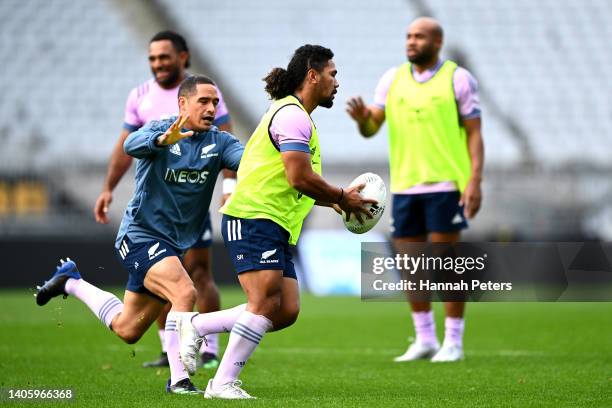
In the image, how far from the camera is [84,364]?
23.9 feet

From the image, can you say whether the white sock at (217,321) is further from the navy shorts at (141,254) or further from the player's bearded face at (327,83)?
the player's bearded face at (327,83)

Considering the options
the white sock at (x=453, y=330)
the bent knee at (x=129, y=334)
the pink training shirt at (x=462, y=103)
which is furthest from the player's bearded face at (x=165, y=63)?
the white sock at (x=453, y=330)

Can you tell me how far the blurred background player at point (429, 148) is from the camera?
773cm

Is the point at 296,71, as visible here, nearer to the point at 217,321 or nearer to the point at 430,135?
the point at 217,321

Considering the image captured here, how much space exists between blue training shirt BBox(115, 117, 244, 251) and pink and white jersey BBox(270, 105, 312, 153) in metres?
0.69

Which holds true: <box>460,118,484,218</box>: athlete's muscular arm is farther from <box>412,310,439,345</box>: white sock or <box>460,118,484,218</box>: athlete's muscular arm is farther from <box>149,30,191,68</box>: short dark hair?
<box>149,30,191,68</box>: short dark hair

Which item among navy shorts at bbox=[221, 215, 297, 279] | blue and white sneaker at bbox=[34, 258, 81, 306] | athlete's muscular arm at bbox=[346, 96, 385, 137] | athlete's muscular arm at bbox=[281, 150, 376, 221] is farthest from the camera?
athlete's muscular arm at bbox=[346, 96, 385, 137]

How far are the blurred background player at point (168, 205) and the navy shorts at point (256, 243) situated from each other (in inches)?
18.3

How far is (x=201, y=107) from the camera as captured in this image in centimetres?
573

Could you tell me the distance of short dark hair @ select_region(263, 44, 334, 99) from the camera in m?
5.32

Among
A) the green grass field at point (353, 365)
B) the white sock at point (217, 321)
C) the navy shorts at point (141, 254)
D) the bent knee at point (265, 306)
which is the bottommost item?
the green grass field at point (353, 365)

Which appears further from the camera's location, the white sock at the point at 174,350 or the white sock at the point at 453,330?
the white sock at the point at 453,330

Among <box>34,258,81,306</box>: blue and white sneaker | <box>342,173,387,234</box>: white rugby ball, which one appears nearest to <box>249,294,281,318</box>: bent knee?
<box>342,173,387,234</box>: white rugby ball

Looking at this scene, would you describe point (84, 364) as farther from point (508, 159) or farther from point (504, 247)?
point (508, 159)
